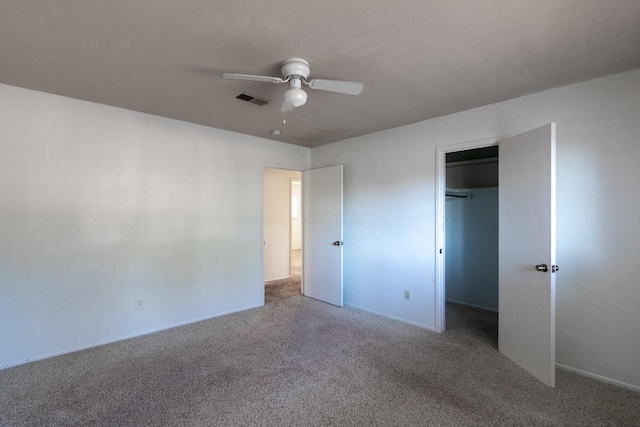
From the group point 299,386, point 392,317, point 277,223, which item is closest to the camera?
point 299,386

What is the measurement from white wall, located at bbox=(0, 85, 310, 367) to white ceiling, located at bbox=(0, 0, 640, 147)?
1.31 feet

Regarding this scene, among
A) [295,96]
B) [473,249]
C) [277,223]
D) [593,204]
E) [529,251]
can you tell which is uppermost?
[295,96]

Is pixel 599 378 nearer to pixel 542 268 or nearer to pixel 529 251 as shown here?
pixel 542 268

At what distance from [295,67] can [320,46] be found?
0.24m

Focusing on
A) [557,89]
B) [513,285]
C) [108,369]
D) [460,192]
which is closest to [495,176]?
[460,192]

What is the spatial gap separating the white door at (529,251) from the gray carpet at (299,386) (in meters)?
0.22

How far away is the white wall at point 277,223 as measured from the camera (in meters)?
5.79

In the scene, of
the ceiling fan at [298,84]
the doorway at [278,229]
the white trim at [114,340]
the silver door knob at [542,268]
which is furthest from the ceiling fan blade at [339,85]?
the doorway at [278,229]

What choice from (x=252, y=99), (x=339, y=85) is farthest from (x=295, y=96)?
(x=252, y=99)

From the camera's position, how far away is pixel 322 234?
15.0 feet

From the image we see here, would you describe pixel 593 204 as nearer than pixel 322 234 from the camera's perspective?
Yes

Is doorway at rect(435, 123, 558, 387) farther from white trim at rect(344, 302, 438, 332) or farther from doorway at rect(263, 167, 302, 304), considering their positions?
doorway at rect(263, 167, 302, 304)

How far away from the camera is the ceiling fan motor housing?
207cm

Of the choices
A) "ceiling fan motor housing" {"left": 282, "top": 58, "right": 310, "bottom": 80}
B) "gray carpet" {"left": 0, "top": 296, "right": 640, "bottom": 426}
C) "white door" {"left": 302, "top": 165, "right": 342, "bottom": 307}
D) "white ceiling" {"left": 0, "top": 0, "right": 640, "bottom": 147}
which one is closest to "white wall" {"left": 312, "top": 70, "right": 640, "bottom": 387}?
"white ceiling" {"left": 0, "top": 0, "right": 640, "bottom": 147}
